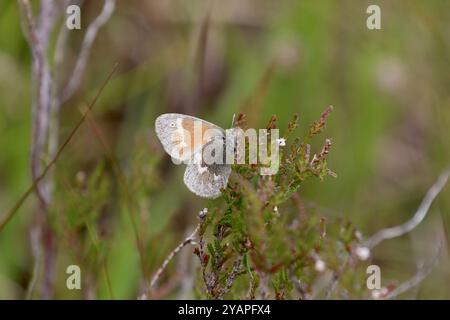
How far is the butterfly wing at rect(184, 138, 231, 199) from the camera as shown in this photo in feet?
4.83

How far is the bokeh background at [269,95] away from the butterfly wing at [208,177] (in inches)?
46.9

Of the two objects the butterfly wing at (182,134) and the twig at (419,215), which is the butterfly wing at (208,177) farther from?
the twig at (419,215)

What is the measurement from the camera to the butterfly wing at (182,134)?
58.9 inches

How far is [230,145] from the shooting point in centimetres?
145

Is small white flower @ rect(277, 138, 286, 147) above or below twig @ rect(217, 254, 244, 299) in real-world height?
above

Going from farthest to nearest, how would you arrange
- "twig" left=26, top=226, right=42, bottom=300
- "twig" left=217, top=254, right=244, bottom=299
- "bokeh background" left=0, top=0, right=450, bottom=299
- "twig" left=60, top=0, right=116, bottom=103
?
"bokeh background" left=0, top=0, right=450, bottom=299 → "twig" left=60, top=0, right=116, bottom=103 → "twig" left=26, top=226, right=42, bottom=300 → "twig" left=217, top=254, right=244, bottom=299

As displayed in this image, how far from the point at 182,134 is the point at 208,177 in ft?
0.35

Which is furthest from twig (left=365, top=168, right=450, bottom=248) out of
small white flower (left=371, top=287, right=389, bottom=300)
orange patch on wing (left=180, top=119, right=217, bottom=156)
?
orange patch on wing (left=180, top=119, right=217, bottom=156)

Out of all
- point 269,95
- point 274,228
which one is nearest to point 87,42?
point 274,228

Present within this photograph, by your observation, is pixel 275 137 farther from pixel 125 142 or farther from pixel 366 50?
pixel 366 50

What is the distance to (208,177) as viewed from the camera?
4.91 ft

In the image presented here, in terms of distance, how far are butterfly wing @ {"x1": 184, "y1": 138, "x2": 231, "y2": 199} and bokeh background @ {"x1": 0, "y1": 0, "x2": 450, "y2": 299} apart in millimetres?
1191

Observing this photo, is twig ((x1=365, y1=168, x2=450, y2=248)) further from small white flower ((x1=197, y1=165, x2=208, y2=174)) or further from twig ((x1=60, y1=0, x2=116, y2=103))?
twig ((x1=60, y1=0, x2=116, y2=103))
